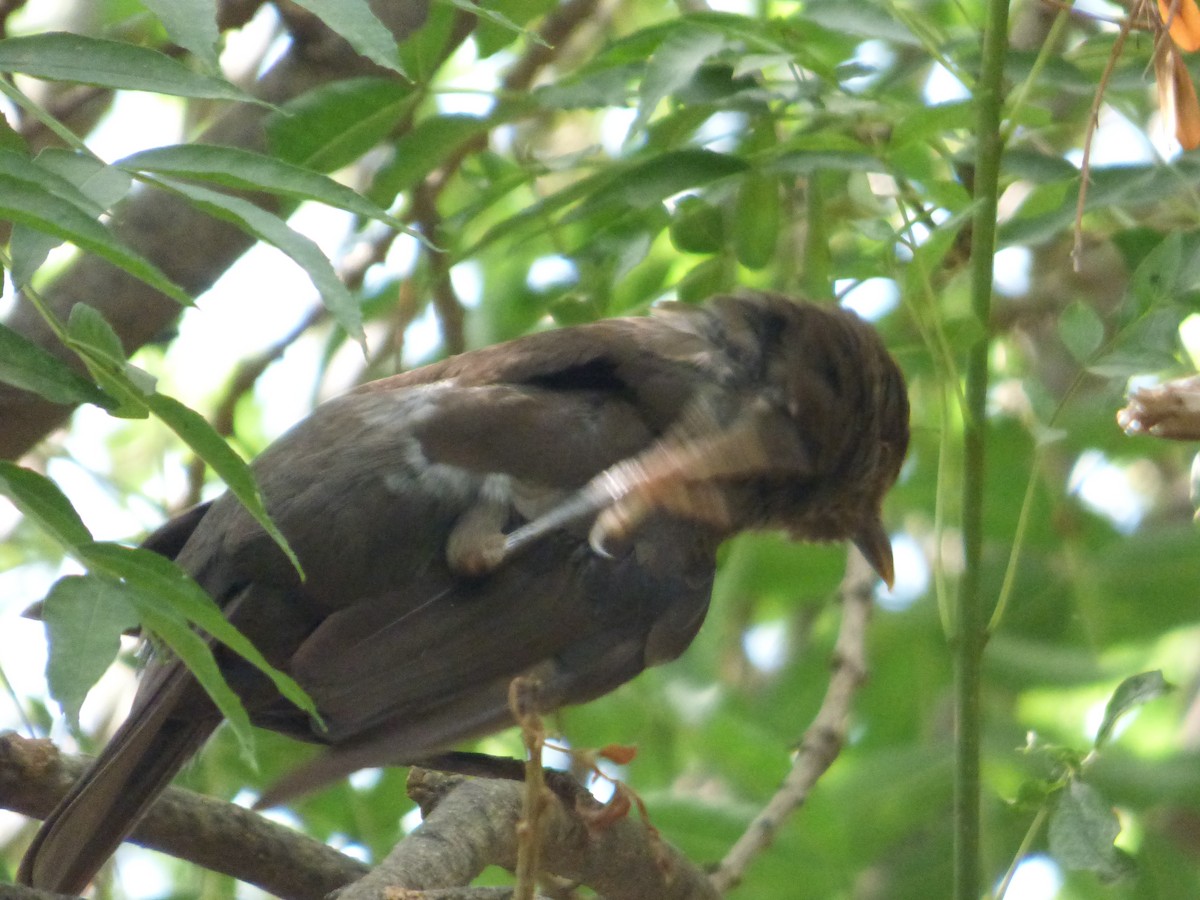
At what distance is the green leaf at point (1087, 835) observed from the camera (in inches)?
108

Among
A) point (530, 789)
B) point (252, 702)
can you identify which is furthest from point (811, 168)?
point (530, 789)

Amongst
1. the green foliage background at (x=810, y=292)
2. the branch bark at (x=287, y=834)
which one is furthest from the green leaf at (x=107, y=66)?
the branch bark at (x=287, y=834)

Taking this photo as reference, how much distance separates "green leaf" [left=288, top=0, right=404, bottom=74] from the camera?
2.06 metres

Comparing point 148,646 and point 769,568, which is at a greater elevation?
point 148,646

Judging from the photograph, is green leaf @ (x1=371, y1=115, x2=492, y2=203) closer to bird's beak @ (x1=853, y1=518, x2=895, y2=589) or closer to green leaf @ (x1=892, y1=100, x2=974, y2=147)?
green leaf @ (x1=892, y1=100, x2=974, y2=147)

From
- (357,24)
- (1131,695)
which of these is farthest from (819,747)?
(357,24)

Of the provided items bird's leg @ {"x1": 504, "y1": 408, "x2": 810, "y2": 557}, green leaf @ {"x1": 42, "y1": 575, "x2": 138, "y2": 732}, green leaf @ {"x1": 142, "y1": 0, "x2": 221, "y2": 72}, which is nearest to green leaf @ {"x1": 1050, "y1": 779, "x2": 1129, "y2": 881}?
bird's leg @ {"x1": 504, "y1": 408, "x2": 810, "y2": 557}

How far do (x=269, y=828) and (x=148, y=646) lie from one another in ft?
2.60

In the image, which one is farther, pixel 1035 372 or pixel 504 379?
pixel 1035 372

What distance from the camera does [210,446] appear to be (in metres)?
1.99

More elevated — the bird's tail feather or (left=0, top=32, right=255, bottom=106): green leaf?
(left=0, top=32, right=255, bottom=106): green leaf

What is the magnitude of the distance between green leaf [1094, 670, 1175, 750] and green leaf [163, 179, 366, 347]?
5.25ft

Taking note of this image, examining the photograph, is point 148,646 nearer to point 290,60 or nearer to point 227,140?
point 227,140

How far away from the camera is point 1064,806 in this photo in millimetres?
2834
